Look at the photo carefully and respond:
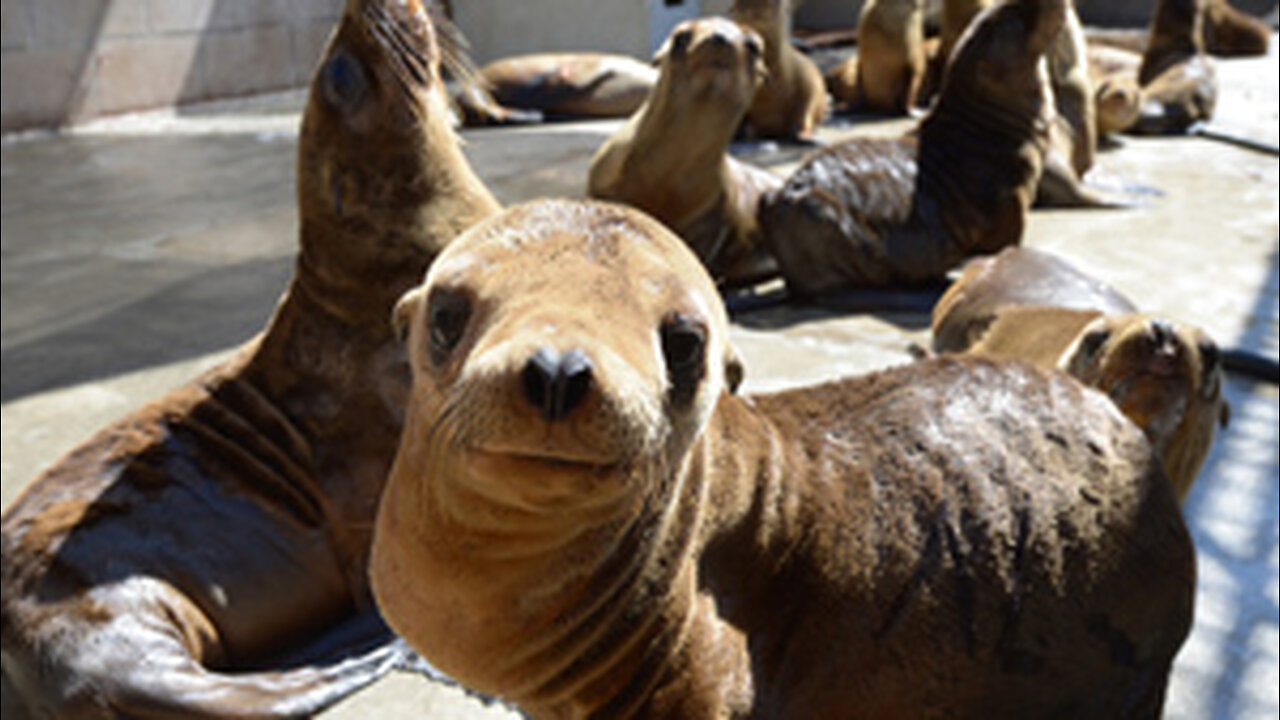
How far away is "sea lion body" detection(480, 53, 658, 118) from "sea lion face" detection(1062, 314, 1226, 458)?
8.05 meters

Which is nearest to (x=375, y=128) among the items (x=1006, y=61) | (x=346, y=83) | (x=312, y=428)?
(x=346, y=83)

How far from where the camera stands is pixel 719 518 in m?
1.62

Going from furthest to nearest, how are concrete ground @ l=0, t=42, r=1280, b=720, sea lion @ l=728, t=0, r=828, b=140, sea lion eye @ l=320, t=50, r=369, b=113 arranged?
sea lion @ l=728, t=0, r=828, b=140 < concrete ground @ l=0, t=42, r=1280, b=720 < sea lion eye @ l=320, t=50, r=369, b=113

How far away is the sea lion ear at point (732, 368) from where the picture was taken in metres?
1.57

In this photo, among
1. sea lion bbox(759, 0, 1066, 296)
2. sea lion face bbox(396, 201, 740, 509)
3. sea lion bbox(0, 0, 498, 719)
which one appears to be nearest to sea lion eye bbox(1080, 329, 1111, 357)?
sea lion bbox(0, 0, 498, 719)

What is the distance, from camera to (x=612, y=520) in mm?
1358

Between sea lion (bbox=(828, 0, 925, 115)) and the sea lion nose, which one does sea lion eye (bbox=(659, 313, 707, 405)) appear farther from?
sea lion (bbox=(828, 0, 925, 115))

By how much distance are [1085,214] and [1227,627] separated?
14.2 ft

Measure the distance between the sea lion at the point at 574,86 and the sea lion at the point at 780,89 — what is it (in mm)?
1616

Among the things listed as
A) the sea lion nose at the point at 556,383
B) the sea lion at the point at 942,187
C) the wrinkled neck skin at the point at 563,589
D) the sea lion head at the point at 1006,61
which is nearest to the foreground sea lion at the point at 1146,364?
the wrinkled neck skin at the point at 563,589

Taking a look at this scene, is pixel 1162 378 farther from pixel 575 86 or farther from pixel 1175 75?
pixel 575 86

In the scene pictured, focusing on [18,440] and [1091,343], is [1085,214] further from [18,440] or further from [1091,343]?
[18,440]

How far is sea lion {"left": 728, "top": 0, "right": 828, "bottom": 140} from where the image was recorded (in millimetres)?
8930

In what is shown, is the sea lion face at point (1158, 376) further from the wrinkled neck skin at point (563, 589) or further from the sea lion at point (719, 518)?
the wrinkled neck skin at point (563, 589)
